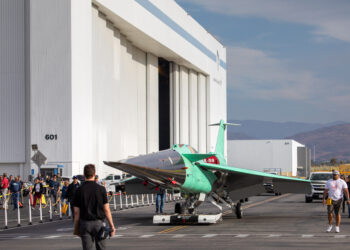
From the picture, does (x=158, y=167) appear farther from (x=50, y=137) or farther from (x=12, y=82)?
(x=12, y=82)

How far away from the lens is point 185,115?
88.3 m

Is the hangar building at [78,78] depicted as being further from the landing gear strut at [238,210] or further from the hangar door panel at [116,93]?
the landing gear strut at [238,210]

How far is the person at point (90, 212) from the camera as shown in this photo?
10.8 meters

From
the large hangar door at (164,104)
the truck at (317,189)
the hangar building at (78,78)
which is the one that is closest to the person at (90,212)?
the truck at (317,189)

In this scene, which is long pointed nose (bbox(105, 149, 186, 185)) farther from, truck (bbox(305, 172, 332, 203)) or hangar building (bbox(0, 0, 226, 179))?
hangar building (bbox(0, 0, 226, 179))

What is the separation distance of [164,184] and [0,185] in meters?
18.3

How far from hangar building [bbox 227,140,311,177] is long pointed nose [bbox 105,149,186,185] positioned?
8698 centimetres

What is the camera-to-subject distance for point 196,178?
79.4 ft

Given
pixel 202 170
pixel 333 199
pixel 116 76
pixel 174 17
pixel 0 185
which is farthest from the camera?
pixel 174 17

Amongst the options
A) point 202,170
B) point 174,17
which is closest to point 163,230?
point 202,170

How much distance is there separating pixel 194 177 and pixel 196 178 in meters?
0.18

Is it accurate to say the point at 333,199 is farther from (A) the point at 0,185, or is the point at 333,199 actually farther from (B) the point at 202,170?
(A) the point at 0,185

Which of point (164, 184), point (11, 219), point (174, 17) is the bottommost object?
point (11, 219)

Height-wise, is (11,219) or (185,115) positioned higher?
(185,115)
